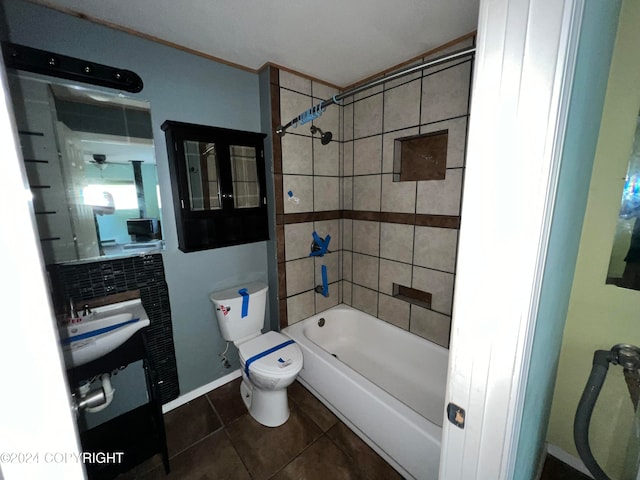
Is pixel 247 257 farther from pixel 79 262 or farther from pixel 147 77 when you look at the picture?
pixel 147 77

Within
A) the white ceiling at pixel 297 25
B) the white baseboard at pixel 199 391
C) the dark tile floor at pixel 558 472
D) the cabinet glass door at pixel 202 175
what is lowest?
the dark tile floor at pixel 558 472

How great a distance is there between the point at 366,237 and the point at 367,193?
37cm

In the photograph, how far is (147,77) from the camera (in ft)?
4.72

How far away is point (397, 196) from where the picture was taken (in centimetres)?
192

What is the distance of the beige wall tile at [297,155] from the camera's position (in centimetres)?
A: 188

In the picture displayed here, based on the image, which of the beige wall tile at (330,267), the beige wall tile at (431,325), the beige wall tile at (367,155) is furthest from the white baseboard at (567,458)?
the beige wall tile at (367,155)

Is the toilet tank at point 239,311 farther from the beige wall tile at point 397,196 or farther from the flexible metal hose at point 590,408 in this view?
the flexible metal hose at point 590,408

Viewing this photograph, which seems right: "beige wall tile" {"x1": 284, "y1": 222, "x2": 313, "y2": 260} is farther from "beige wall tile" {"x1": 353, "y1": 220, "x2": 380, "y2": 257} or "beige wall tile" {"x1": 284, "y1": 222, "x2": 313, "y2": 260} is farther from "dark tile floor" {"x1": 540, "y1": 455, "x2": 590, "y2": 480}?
"dark tile floor" {"x1": 540, "y1": 455, "x2": 590, "y2": 480}

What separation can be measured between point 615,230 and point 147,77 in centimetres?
243

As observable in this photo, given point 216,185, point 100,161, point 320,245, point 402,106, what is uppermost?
point 402,106

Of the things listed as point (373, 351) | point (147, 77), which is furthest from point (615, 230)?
point (147, 77)

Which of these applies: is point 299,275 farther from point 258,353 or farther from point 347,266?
point 258,353

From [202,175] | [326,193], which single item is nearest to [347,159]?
[326,193]

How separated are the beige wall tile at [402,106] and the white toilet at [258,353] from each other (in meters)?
1.54
